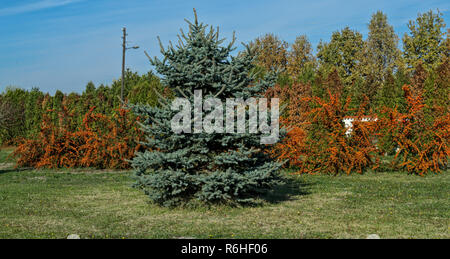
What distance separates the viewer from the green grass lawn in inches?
226

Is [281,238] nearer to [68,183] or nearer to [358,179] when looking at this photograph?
[358,179]

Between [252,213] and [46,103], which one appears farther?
[46,103]

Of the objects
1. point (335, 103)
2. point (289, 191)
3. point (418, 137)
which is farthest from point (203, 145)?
point (418, 137)

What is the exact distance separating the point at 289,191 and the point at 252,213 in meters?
2.27

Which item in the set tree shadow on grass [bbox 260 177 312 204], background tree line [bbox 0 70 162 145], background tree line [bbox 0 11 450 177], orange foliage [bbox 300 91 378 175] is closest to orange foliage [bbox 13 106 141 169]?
background tree line [bbox 0 11 450 177]

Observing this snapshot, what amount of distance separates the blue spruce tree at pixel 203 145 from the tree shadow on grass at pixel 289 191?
599mm

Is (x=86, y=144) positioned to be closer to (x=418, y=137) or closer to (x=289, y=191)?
(x=289, y=191)

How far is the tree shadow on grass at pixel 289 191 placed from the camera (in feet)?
26.5

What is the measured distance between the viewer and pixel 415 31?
2733 centimetres

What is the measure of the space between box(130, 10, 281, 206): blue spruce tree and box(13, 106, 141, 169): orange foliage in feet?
18.7

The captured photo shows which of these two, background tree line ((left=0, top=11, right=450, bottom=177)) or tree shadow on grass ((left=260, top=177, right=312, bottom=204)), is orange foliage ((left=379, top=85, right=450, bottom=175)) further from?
tree shadow on grass ((left=260, top=177, right=312, bottom=204))

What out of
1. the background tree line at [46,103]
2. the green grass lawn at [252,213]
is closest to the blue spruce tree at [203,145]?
the green grass lawn at [252,213]

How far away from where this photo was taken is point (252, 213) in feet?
22.7
